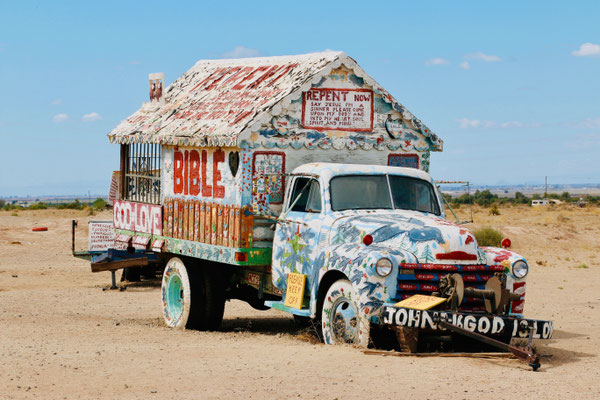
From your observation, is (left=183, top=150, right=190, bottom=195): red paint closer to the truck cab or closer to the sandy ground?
the sandy ground

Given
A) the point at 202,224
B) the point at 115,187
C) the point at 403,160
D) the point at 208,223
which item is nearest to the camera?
the point at 208,223

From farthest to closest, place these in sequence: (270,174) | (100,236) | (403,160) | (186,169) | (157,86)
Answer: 1. (100,236)
2. (157,86)
3. (186,169)
4. (403,160)
5. (270,174)

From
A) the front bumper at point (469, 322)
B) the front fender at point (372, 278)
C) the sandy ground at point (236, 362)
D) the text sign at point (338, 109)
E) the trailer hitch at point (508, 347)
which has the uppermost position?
the text sign at point (338, 109)

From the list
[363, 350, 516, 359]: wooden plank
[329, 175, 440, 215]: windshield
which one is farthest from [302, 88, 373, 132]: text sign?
[363, 350, 516, 359]: wooden plank

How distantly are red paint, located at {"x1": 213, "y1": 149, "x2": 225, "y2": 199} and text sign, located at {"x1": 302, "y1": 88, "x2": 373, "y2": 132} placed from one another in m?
1.24

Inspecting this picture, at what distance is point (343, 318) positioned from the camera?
10477 millimetres

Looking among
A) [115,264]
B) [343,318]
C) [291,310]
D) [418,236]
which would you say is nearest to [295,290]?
Answer: [291,310]

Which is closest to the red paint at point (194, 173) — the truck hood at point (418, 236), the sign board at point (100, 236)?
the truck hood at point (418, 236)

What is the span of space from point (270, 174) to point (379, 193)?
1.56 metres

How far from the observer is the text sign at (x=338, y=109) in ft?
41.9

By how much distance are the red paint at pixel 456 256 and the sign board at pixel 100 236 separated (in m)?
11.1

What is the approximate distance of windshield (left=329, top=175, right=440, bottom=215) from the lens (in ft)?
37.8

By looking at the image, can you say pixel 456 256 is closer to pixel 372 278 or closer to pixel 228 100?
pixel 372 278

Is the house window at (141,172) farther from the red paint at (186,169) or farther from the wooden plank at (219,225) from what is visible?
the wooden plank at (219,225)
